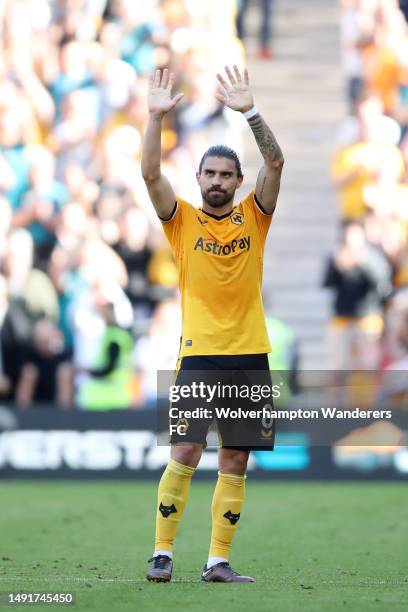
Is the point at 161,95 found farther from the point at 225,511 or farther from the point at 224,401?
the point at 225,511

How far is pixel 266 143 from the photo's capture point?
762cm

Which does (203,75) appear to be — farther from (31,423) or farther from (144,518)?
(144,518)

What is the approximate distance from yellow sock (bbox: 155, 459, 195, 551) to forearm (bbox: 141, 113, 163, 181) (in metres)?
1.51

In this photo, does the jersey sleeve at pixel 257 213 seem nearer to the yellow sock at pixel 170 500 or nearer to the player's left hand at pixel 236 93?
the player's left hand at pixel 236 93

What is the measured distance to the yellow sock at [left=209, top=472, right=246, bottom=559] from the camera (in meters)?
7.62

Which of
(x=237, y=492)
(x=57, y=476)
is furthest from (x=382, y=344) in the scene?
(x=237, y=492)

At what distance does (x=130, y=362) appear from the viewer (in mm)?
15688

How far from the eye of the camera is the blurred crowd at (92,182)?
619 inches

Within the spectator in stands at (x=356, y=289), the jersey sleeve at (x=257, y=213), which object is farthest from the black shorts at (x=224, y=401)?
the spectator in stands at (x=356, y=289)

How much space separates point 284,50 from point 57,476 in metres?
8.13

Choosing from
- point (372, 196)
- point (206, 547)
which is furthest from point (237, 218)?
point (372, 196)

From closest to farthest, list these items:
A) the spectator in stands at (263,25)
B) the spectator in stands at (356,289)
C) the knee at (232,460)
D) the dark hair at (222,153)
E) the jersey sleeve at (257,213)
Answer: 1. the dark hair at (222,153)
2. the knee at (232,460)
3. the jersey sleeve at (257,213)
4. the spectator in stands at (356,289)
5. the spectator in stands at (263,25)

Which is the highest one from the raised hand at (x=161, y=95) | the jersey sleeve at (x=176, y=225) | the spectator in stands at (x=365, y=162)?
the spectator in stands at (x=365, y=162)

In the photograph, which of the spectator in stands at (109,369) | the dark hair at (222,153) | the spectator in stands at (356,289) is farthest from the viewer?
the spectator in stands at (356,289)
